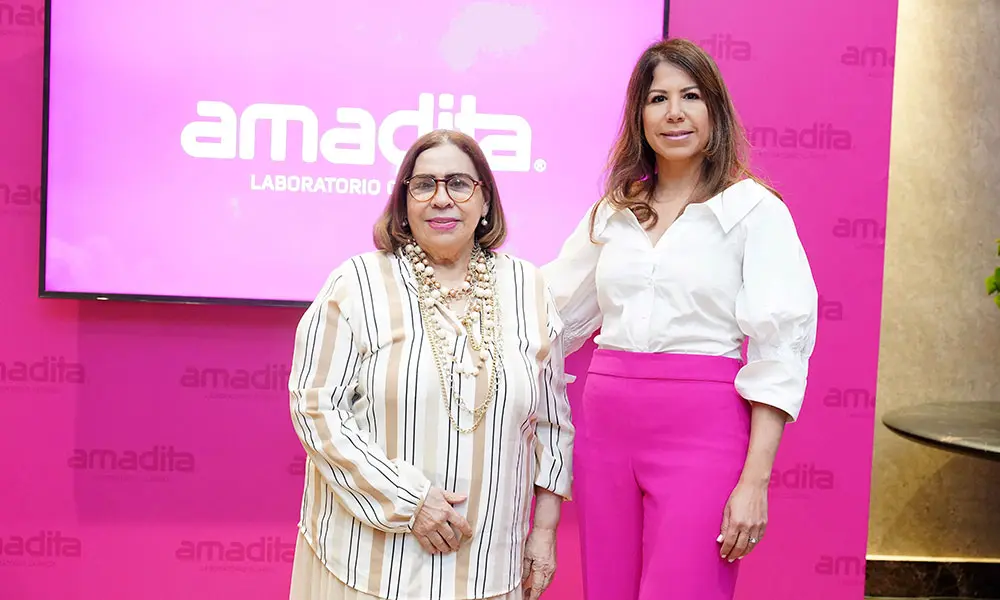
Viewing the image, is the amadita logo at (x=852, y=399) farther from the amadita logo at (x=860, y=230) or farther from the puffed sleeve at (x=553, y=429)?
the puffed sleeve at (x=553, y=429)

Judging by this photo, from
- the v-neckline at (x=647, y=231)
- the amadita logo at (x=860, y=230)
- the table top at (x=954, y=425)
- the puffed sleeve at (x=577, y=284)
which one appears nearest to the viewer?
the v-neckline at (x=647, y=231)

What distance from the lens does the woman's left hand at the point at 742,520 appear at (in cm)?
185

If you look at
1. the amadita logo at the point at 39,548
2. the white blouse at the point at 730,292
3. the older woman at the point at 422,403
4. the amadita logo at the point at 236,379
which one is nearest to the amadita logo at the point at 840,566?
the white blouse at the point at 730,292

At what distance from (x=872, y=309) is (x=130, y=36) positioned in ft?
8.02

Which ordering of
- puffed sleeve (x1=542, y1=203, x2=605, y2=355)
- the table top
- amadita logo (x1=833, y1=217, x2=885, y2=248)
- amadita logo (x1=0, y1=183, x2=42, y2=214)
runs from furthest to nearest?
amadita logo (x1=833, y1=217, x2=885, y2=248) < amadita logo (x1=0, y1=183, x2=42, y2=214) < the table top < puffed sleeve (x1=542, y1=203, x2=605, y2=355)

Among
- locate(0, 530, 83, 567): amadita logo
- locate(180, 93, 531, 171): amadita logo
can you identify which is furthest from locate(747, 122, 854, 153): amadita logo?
locate(0, 530, 83, 567): amadita logo

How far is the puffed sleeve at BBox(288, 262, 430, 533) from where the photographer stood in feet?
5.83

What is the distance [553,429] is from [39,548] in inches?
73.9

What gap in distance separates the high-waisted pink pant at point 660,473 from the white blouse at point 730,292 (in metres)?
A: 0.05

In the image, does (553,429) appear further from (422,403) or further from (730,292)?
(730,292)

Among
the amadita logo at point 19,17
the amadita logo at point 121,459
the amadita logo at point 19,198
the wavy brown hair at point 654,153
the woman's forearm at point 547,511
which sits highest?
the amadita logo at point 19,17

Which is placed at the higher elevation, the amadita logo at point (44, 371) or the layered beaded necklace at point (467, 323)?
the layered beaded necklace at point (467, 323)

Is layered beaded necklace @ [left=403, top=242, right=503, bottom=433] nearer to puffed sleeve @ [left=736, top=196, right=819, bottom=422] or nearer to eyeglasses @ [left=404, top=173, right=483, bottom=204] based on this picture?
eyeglasses @ [left=404, top=173, right=483, bottom=204]

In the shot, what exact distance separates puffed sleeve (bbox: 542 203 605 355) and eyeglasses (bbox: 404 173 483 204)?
434mm
